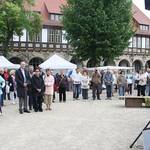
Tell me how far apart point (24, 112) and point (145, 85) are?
11033 mm

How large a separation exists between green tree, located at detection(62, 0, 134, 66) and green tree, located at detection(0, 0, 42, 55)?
4.54 metres

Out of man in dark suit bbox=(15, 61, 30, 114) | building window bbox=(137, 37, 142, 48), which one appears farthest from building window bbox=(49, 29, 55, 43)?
man in dark suit bbox=(15, 61, 30, 114)

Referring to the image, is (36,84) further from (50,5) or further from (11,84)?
(50,5)

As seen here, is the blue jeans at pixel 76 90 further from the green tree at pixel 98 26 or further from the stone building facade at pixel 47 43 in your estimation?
the stone building facade at pixel 47 43

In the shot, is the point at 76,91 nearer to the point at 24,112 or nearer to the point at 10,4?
the point at 24,112

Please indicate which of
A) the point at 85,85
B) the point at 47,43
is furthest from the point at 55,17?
the point at 85,85

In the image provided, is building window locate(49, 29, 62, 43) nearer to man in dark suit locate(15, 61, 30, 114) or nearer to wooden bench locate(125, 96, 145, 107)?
wooden bench locate(125, 96, 145, 107)

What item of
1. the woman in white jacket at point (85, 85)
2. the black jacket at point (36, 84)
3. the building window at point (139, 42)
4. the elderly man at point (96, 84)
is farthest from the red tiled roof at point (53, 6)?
the black jacket at point (36, 84)

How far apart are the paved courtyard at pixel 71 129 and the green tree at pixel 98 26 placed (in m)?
25.7

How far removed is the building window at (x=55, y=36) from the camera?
61.8 metres

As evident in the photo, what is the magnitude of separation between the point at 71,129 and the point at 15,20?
34.2 m

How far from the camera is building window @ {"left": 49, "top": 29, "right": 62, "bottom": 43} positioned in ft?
203

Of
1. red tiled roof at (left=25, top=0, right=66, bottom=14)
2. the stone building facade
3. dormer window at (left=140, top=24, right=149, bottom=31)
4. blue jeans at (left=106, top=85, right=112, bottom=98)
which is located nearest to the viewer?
blue jeans at (left=106, top=85, right=112, bottom=98)

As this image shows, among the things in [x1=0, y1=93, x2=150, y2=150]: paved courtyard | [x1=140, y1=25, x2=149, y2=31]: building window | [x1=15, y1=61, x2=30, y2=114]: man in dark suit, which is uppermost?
[x1=140, y1=25, x2=149, y2=31]: building window
